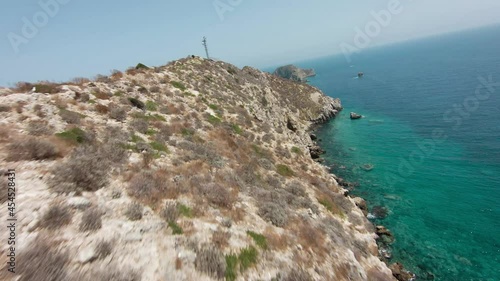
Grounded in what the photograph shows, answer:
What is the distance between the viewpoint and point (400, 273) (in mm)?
26016

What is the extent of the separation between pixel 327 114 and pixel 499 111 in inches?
1830

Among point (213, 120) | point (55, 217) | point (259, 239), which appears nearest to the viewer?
point (55, 217)

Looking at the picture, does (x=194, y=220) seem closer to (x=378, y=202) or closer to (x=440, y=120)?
(x=378, y=202)

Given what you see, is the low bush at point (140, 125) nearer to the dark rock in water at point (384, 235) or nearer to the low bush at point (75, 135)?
the low bush at point (75, 135)

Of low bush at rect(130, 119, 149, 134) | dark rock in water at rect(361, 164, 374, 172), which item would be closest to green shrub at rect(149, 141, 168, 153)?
low bush at rect(130, 119, 149, 134)

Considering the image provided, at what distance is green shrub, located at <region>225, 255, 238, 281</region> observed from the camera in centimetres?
1220

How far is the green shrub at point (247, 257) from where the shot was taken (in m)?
13.2

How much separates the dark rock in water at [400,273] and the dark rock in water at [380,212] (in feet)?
33.3

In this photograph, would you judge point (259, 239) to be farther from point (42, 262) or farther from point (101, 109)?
point (101, 109)

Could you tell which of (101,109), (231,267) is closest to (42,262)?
(231,267)

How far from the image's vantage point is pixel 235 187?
824 inches

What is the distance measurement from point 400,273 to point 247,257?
21.0 meters

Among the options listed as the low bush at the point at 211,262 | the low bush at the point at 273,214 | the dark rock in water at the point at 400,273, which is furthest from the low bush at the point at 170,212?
the dark rock in water at the point at 400,273

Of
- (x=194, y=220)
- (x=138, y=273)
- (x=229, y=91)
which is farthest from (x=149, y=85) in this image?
(x=138, y=273)
